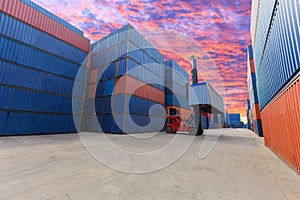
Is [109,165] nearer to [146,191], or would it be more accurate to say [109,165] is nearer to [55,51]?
[146,191]

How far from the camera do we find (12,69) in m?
12.5

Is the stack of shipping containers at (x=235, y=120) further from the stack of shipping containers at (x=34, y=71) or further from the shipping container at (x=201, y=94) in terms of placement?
the stack of shipping containers at (x=34, y=71)

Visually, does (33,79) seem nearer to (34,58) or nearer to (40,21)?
(34,58)

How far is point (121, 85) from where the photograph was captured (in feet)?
57.4

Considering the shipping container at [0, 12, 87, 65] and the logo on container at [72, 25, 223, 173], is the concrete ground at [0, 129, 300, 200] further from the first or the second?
the shipping container at [0, 12, 87, 65]

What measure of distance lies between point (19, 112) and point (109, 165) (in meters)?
13.6

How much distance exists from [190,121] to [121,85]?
10036 mm

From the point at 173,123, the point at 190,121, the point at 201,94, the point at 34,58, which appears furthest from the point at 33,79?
the point at 190,121

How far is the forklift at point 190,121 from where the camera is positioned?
53.8 ft

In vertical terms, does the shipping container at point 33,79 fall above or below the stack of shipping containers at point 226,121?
above

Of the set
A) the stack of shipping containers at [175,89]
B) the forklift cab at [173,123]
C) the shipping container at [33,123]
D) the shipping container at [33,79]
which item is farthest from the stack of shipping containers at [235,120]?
the shipping container at [33,79]

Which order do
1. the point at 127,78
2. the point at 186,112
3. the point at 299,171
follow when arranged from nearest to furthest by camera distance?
the point at 299,171 < the point at 127,78 < the point at 186,112

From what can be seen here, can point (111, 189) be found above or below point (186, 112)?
below

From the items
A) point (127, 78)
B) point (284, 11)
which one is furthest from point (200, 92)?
point (284, 11)
